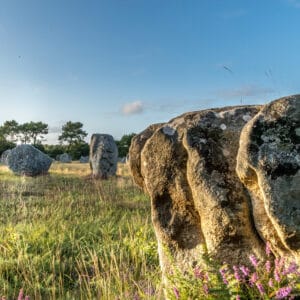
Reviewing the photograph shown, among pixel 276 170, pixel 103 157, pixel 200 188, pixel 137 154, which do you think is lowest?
pixel 200 188

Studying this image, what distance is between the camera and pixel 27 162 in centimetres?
2383

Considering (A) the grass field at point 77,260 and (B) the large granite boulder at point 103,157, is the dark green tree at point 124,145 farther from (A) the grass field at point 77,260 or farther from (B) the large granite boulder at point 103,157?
(A) the grass field at point 77,260

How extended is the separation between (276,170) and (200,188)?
667 mm

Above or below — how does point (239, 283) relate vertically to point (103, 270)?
above

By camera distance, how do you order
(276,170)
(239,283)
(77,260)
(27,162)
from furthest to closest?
(27,162) → (77,260) → (239,283) → (276,170)

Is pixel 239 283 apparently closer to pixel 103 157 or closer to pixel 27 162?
pixel 103 157

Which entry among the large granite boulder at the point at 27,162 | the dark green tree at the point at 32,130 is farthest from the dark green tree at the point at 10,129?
the large granite boulder at the point at 27,162

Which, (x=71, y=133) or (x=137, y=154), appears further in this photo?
(x=71, y=133)

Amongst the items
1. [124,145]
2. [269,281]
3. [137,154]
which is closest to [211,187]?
[269,281]

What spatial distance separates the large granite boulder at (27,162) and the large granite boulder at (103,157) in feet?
11.3

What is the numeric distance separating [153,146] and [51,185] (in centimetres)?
1588

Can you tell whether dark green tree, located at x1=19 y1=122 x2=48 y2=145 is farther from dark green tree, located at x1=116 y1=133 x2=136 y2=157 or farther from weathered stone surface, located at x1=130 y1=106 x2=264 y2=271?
weathered stone surface, located at x1=130 y1=106 x2=264 y2=271

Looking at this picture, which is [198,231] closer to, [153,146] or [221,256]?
[221,256]

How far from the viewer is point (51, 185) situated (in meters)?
18.6
